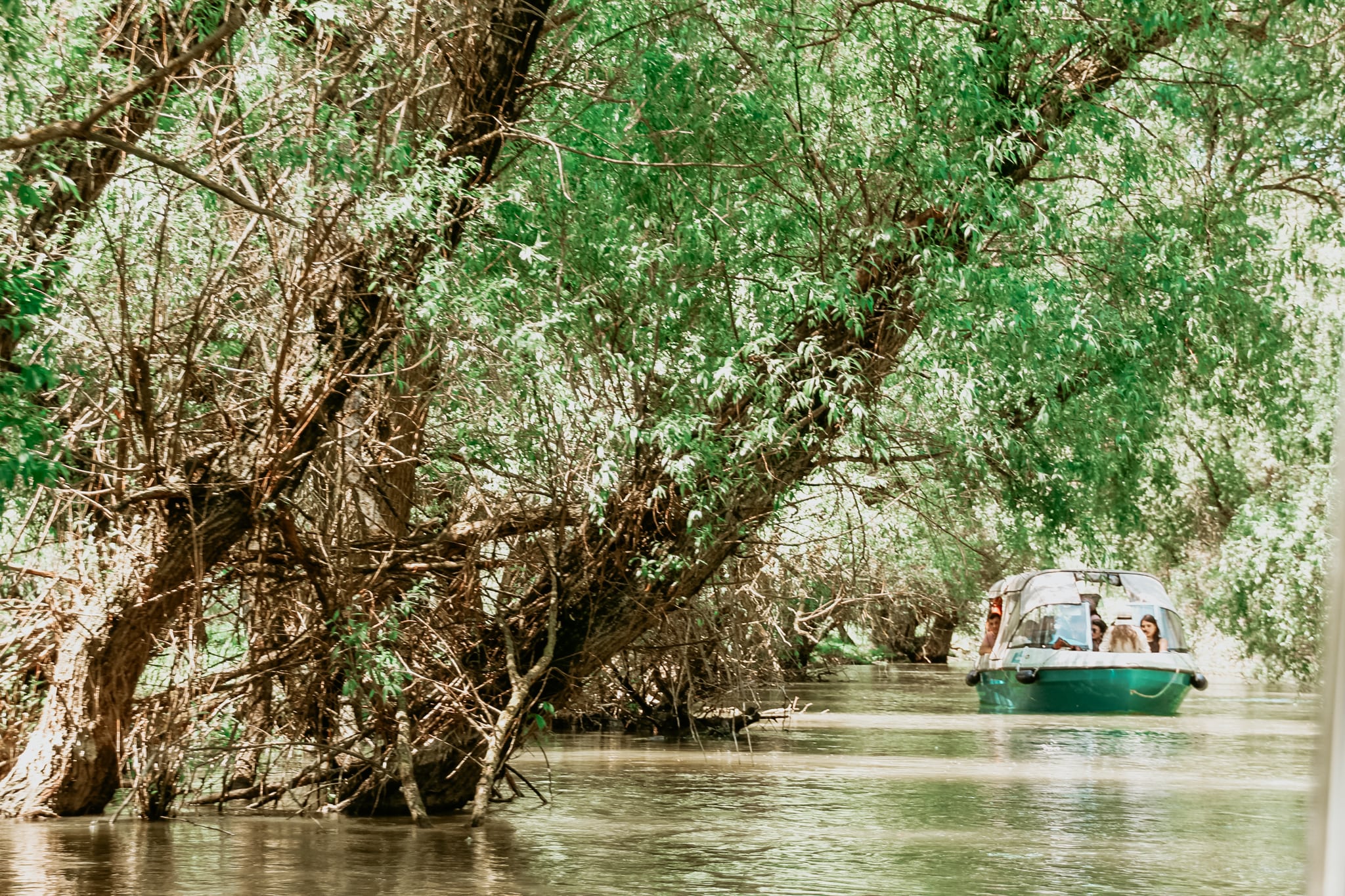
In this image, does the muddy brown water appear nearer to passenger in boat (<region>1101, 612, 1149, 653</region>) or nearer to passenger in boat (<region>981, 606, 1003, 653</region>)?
passenger in boat (<region>1101, 612, 1149, 653</region>)

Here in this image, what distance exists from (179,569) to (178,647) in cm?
81

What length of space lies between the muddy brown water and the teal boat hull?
5.63 metres

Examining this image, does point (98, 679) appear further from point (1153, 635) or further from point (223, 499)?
point (1153, 635)

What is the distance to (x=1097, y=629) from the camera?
29.4 m

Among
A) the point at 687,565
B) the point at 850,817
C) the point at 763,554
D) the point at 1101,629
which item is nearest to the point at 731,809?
the point at 850,817

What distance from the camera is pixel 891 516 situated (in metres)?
19.2

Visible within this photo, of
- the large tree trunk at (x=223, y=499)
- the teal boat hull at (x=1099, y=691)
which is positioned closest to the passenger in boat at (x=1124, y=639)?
the teal boat hull at (x=1099, y=691)

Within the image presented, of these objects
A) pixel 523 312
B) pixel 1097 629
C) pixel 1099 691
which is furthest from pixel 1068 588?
pixel 523 312

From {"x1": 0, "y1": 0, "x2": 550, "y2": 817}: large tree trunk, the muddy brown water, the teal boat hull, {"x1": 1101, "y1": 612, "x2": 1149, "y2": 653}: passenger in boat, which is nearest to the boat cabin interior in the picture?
{"x1": 1101, "y1": 612, "x2": 1149, "y2": 653}: passenger in boat

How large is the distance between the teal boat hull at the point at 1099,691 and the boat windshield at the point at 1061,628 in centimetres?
74

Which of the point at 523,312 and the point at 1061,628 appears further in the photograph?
the point at 1061,628

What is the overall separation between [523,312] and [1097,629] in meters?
20.6

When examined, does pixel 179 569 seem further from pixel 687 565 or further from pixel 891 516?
pixel 891 516

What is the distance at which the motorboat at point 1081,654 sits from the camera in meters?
26.3
